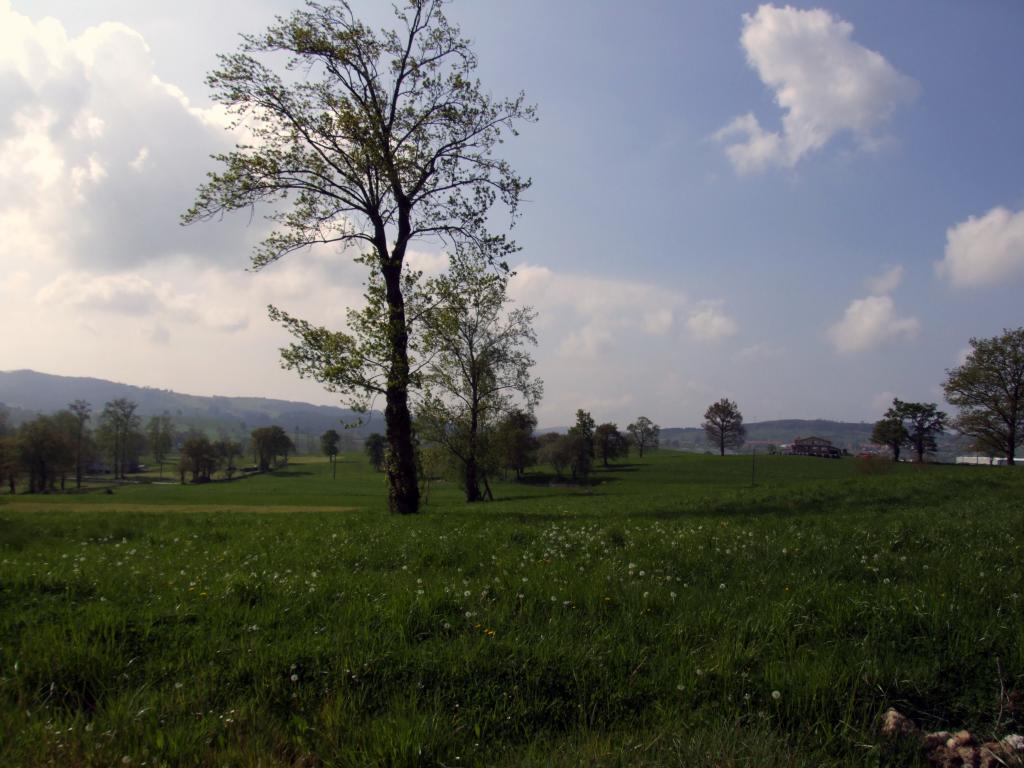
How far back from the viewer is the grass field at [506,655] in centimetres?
357

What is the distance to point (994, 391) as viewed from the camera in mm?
61000

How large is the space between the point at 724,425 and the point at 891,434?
3960cm

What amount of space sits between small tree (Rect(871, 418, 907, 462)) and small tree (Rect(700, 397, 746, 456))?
35961mm

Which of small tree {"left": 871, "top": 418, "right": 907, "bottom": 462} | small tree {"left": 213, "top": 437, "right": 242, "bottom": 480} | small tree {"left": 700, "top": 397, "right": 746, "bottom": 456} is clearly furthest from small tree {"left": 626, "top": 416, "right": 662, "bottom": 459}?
small tree {"left": 213, "top": 437, "right": 242, "bottom": 480}

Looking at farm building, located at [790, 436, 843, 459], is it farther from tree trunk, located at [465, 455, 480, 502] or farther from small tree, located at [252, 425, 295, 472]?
small tree, located at [252, 425, 295, 472]

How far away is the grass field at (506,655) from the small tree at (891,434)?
111421 millimetres

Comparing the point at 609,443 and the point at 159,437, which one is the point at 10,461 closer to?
the point at 159,437

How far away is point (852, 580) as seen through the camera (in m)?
6.82

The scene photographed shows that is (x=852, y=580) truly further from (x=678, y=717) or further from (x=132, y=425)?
(x=132, y=425)

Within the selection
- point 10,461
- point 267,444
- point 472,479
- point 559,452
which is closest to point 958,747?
point 472,479

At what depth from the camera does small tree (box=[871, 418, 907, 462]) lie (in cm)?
10200

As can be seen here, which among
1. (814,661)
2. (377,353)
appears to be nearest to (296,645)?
(814,661)

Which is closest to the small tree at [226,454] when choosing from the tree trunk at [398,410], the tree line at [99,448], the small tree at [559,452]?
the tree line at [99,448]

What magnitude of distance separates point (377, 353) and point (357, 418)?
8.98 feet
